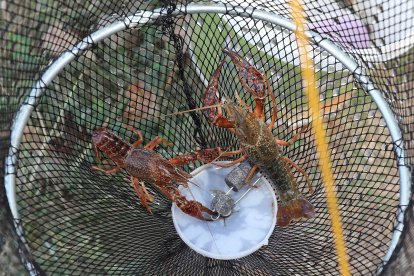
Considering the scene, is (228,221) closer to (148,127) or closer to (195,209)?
(195,209)

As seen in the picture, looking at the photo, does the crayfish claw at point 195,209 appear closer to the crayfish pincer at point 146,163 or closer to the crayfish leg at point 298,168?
the crayfish pincer at point 146,163

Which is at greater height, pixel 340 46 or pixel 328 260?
pixel 340 46

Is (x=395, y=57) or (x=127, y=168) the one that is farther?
(x=395, y=57)

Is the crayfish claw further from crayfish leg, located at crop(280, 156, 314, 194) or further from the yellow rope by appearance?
the yellow rope

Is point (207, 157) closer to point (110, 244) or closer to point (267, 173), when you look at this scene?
point (267, 173)

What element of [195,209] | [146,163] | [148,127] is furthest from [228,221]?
[148,127]

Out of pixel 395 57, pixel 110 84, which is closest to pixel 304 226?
pixel 395 57
